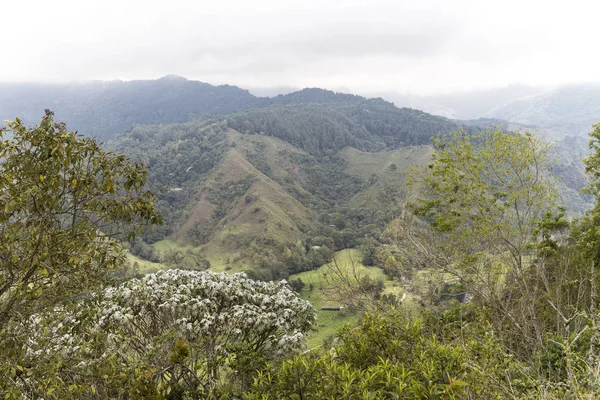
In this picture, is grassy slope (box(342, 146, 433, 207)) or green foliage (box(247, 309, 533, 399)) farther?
grassy slope (box(342, 146, 433, 207))

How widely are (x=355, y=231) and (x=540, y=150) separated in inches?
2975

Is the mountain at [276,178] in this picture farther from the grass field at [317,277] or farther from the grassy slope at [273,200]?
the grass field at [317,277]

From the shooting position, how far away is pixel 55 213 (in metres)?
4.04

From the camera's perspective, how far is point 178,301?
7879 mm

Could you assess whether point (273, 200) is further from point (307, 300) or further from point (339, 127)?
point (307, 300)

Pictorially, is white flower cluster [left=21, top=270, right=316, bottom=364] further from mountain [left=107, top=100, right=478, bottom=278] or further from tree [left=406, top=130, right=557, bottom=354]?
mountain [left=107, top=100, right=478, bottom=278]

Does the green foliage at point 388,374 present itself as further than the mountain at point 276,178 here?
No

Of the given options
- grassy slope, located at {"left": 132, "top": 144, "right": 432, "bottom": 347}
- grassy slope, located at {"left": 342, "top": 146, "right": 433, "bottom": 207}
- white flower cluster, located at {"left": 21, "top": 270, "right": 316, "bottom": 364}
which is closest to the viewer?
white flower cluster, located at {"left": 21, "top": 270, "right": 316, "bottom": 364}

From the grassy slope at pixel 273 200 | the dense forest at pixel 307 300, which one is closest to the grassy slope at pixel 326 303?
the grassy slope at pixel 273 200

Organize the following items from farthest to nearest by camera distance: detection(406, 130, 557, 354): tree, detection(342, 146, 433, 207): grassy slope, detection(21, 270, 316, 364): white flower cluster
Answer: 1. detection(342, 146, 433, 207): grassy slope
2. detection(406, 130, 557, 354): tree
3. detection(21, 270, 316, 364): white flower cluster

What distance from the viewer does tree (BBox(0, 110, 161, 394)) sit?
379 cm

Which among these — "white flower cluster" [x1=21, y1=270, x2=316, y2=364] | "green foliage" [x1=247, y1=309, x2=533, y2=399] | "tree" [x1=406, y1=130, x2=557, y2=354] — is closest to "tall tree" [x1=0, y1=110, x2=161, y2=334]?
"green foliage" [x1=247, y1=309, x2=533, y2=399]

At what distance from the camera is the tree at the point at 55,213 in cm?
379

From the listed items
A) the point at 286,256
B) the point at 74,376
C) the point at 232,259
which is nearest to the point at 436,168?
the point at 74,376
